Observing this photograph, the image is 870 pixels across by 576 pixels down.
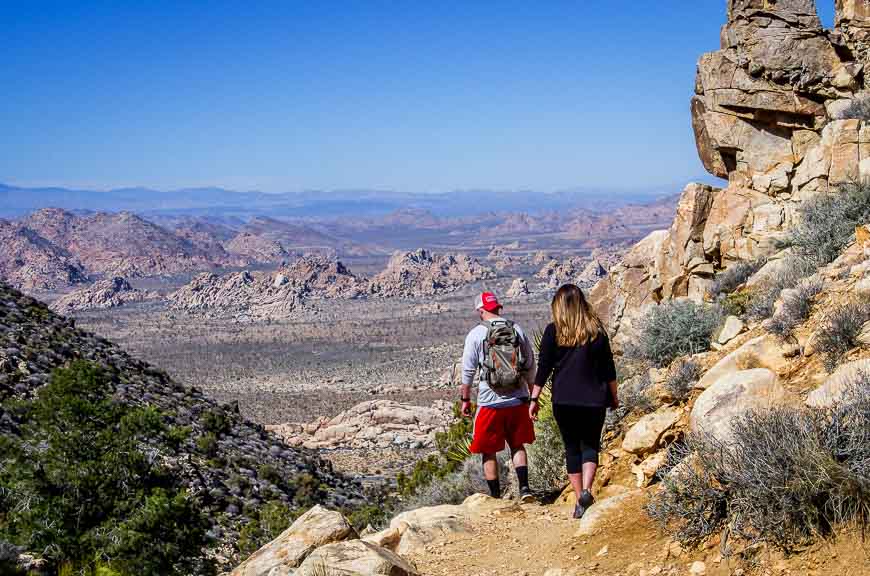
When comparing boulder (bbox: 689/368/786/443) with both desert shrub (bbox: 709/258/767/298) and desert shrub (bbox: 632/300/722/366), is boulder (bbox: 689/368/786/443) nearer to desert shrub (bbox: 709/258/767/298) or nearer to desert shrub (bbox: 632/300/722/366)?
desert shrub (bbox: 632/300/722/366)

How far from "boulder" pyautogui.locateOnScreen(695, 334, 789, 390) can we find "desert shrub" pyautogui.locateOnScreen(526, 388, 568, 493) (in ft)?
5.15

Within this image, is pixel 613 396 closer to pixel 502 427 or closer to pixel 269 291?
pixel 502 427

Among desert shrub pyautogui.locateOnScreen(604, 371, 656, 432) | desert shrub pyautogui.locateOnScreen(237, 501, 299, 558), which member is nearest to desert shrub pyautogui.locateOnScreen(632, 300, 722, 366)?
desert shrub pyautogui.locateOnScreen(604, 371, 656, 432)

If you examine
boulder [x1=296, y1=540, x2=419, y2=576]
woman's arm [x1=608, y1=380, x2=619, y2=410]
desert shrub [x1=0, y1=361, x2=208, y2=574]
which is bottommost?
desert shrub [x1=0, y1=361, x2=208, y2=574]

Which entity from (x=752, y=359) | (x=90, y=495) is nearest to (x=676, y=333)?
(x=752, y=359)

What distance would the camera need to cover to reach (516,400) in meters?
6.41

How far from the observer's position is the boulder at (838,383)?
4.30 m

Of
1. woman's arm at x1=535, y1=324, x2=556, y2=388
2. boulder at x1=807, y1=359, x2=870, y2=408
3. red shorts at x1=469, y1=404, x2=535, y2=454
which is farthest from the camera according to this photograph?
red shorts at x1=469, y1=404, x2=535, y2=454

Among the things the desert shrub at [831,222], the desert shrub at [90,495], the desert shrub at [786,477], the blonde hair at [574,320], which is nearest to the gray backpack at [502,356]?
the blonde hair at [574,320]

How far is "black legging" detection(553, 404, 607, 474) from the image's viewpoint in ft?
18.5

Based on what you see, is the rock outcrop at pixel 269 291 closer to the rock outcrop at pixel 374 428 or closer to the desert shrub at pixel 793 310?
the rock outcrop at pixel 374 428

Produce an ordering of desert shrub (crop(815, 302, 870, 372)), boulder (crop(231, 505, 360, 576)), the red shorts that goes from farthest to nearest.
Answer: the red shorts
boulder (crop(231, 505, 360, 576))
desert shrub (crop(815, 302, 870, 372))

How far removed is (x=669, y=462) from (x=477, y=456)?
12.8 ft

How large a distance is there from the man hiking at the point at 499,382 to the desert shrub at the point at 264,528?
752 centimetres
